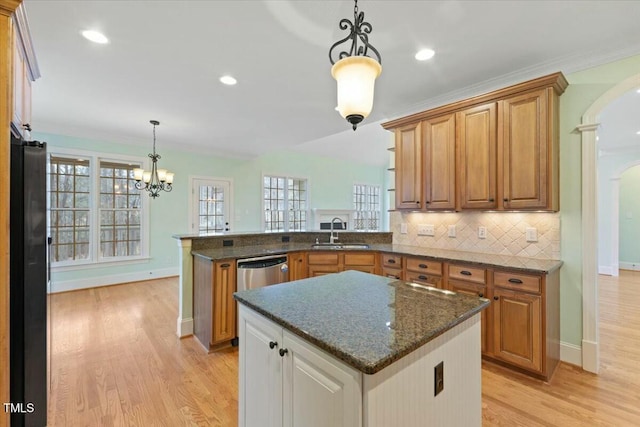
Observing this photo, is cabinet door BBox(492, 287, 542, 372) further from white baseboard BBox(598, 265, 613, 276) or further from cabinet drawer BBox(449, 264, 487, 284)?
white baseboard BBox(598, 265, 613, 276)

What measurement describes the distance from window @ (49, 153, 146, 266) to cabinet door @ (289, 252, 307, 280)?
152 inches

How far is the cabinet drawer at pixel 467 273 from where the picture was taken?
8.11ft

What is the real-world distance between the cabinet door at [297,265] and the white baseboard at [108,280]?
12.5 feet

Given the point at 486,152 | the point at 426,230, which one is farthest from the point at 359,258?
the point at 486,152

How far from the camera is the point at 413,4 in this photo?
6.15 ft

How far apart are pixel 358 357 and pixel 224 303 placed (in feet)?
7.40

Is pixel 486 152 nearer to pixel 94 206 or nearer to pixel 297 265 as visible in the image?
pixel 297 265

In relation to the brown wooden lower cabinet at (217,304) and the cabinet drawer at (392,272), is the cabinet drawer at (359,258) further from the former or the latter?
the brown wooden lower cabinet at (217,304)

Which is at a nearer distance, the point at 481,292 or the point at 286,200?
the point at 481,292

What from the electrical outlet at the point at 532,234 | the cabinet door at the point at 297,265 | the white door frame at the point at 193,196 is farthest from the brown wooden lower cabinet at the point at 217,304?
the white door frame at the point at 193,196

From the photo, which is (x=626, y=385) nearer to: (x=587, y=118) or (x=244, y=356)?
(x=587, y=118)

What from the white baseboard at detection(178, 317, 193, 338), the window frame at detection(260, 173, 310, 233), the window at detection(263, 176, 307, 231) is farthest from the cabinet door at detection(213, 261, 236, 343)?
the window at detection(263, 176, 307, 231)

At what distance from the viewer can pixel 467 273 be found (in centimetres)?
256

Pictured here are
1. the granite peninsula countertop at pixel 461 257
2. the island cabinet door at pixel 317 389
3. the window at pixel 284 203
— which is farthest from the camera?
the window at pixel 284 203
